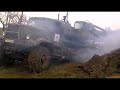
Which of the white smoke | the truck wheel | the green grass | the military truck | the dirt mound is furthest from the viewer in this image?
the white smoke

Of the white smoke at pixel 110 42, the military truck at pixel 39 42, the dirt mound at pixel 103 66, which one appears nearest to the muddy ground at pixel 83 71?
the dirt mound at pixel 103 66

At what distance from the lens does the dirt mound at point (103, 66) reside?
24.6 ft

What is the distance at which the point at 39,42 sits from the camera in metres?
8.45

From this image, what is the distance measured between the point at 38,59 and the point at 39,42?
0.65m

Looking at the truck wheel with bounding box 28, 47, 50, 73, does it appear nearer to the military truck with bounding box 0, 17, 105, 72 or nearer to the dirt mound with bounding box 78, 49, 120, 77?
the military truck with bounding box 0, 17, 105, 72

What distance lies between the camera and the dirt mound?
751 centimetres

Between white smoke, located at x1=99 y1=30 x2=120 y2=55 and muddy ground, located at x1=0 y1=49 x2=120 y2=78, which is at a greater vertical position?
white smoke, located at x1=99 y1=30 x2=120 y2=55

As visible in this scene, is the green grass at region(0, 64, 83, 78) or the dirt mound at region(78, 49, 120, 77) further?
the green grass at region(0, 64, 83, 78)

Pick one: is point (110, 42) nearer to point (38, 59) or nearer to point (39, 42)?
point (39, 42)

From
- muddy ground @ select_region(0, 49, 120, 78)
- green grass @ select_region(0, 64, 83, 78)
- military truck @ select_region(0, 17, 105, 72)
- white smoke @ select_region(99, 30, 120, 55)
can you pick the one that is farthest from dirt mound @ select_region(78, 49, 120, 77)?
white smoke @ select_region(99, 30, 120, 55)

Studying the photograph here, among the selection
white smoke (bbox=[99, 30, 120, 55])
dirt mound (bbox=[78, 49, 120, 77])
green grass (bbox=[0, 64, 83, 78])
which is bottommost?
green grass (bbox=[0, 64, 83, 78])

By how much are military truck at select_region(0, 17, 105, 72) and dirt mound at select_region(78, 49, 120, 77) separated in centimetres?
153
